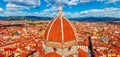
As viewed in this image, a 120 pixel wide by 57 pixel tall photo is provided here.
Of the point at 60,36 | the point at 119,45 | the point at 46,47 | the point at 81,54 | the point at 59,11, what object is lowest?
the point at 119,45

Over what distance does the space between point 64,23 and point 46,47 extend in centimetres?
375

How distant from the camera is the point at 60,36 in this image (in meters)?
20.9

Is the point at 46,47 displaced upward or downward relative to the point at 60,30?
downward

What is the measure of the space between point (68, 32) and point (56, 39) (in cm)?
165

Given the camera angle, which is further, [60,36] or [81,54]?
[81,54]

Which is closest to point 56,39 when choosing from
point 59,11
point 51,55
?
point 51,55

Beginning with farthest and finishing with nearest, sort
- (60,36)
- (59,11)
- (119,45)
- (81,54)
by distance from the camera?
(119,45), (81,54), (59,11), (60,36)

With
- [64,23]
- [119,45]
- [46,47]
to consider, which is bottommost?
[119,45]

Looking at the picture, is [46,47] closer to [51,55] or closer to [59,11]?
[51,55]

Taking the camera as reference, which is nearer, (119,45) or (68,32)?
(68,32)

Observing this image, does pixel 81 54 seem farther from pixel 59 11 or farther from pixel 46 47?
pixel 59 11

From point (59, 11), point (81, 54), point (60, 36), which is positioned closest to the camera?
point (60, 36)

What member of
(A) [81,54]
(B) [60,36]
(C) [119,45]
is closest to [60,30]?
(B) [60,36]

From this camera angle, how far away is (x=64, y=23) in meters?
21.6
